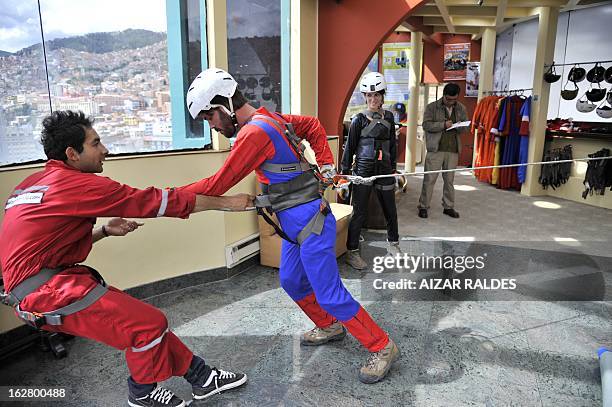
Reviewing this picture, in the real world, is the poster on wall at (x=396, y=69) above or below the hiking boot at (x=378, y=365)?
above

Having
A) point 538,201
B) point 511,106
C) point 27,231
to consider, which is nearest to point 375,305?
point 27,231

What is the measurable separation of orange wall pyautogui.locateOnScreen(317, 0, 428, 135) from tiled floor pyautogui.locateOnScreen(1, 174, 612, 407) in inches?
75.7

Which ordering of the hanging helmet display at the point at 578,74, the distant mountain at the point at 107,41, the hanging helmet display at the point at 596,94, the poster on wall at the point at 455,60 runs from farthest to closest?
the poster on wall at the point at 455,60, the hanging helmet display at the point at 578,74, the hanging helmet display at the point at 596,94, the distant mountain at the point at 107,41

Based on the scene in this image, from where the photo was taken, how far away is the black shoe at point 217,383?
2.41m

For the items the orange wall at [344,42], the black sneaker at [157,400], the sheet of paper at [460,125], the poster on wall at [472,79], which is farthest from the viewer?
the poster on wall at [472,79]

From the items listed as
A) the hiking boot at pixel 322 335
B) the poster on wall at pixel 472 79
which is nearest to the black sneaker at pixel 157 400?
the hiking boot at pixel 322 335

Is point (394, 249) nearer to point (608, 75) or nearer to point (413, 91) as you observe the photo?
point (413, 91)

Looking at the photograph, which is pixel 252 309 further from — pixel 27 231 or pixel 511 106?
pixel 511 106

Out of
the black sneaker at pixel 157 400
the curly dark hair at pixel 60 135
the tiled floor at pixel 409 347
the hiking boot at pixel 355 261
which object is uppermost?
the curly dark hair at pixel 60 135

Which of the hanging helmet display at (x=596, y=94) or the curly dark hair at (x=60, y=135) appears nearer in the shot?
the curly dark hair at (x=60, y=135)

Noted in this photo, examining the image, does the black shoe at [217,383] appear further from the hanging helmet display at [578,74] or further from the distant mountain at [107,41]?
the hanging helmet display at [578,74]

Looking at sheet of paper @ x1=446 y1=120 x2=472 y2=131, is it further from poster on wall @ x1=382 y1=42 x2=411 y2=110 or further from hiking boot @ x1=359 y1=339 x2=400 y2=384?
poster on wall @ x1=382 y1=42 x2=411 y2=110

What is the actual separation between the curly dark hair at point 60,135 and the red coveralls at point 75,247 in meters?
0.06

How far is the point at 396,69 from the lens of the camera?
34.9ft
